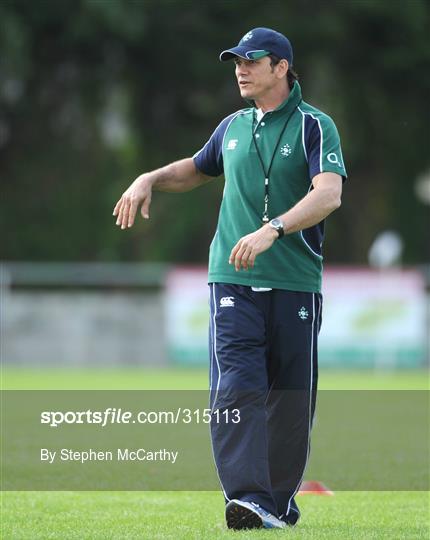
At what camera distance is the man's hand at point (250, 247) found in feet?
19.0

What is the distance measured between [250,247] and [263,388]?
0.77 meters

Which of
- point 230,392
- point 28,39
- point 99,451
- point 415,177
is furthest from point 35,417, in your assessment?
point 415,177

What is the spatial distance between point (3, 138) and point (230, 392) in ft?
84.3

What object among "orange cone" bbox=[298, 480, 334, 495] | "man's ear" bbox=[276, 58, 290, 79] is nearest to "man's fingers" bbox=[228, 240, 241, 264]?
"man's ear" bbox=[276, 58, 290, 79]

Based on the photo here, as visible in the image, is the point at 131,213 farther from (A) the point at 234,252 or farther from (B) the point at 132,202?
(A) the point at 234,252

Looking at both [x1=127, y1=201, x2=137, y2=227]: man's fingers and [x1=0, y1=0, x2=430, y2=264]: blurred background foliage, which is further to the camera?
[x1=0, y1=0, x2=430, y2=264]: blurred background foliage

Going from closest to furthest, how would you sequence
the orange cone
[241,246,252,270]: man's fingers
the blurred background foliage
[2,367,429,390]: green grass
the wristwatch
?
[241,246,252,270]: man's fingers → the wristwatch → the orange cone → [2,367,429,390]: green grass → the blurred background foliage

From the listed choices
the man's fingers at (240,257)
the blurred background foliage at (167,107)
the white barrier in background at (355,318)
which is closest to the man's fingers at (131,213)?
the man's fingers at (240,257)

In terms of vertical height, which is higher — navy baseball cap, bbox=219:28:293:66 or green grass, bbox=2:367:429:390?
navy baseball cap, bbox=219:28:293:66

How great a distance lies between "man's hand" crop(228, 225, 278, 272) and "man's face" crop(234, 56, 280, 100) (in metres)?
0.86

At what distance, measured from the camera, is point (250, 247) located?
5.80 meters

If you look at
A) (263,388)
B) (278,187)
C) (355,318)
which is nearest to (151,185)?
(278,187)

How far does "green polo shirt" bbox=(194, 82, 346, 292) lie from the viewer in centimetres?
628

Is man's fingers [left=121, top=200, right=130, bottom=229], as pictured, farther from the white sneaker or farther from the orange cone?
the orange cone
